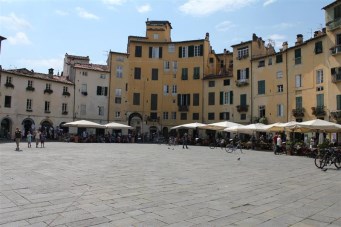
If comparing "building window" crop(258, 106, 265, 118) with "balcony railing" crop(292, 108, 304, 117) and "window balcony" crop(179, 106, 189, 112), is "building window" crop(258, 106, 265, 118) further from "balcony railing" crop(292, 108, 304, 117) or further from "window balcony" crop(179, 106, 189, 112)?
"window balcony" crop(179, 106, 189, 112)

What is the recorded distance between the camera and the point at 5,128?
135 ft

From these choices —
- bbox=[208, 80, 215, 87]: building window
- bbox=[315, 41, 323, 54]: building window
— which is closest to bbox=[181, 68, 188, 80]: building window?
bbox=[208, 80, 215, 87]: building window

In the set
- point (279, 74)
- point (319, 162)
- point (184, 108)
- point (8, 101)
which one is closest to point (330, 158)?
point (319, 162)

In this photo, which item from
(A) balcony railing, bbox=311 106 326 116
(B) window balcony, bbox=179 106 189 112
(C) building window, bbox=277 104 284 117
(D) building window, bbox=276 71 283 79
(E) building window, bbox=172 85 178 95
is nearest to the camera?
(A) balcony railing, bbox=311 106 326 116

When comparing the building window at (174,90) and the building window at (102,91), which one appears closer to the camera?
the building window at (102,91)

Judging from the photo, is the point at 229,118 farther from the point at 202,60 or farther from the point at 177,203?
the point at 177,203

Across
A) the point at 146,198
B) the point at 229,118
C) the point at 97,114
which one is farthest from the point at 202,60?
the point at 146,198

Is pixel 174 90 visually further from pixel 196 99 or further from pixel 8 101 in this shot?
pixel 8 101

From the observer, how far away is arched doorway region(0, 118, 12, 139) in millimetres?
40312

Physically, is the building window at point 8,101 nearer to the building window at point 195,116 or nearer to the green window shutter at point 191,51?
the building window at point 195,116

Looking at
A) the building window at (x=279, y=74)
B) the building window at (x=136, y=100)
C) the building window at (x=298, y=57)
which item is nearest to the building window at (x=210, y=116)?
the building window at (x=136, y=100)

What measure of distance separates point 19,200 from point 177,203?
3.26 metres

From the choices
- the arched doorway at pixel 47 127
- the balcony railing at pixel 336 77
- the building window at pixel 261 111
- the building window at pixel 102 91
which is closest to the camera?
the balcony railing at pixel 336 77

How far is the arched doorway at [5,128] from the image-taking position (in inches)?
1587
